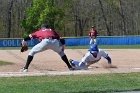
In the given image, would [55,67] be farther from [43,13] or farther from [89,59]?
[43,13]

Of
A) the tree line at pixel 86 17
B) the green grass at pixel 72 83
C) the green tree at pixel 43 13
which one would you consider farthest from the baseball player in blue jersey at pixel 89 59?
the tree line at pixel 86 17

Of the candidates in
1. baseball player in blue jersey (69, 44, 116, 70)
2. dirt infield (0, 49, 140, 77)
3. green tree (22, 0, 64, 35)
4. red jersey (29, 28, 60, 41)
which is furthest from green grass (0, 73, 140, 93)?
green tree (22, 0, 64, 35)

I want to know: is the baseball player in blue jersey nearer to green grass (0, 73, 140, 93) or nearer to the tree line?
green grass (0, 73, 140, 93)

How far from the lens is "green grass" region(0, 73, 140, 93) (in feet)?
33.0

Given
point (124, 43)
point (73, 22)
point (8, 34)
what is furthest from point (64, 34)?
point (124, 43)

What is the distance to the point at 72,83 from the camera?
444 inches

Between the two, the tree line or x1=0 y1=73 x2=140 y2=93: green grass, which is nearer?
x1=0 y1=73 x2=140 y2=93: green grass

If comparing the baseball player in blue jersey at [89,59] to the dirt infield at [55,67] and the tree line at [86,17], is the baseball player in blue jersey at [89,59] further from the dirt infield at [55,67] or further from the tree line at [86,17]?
the tree line at [86,17]

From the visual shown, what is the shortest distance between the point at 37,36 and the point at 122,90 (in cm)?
583

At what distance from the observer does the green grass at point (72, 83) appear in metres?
10.1

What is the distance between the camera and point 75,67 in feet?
52.8

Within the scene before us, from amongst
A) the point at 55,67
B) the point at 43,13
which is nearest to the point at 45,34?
the point at 55,67

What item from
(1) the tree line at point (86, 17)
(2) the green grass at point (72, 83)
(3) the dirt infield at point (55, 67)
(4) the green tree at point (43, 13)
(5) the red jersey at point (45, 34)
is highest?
(5) the red jersey at point (45, 34)

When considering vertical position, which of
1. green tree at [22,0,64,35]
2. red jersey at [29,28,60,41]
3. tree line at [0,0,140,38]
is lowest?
tree line at [0,0,140,38]
